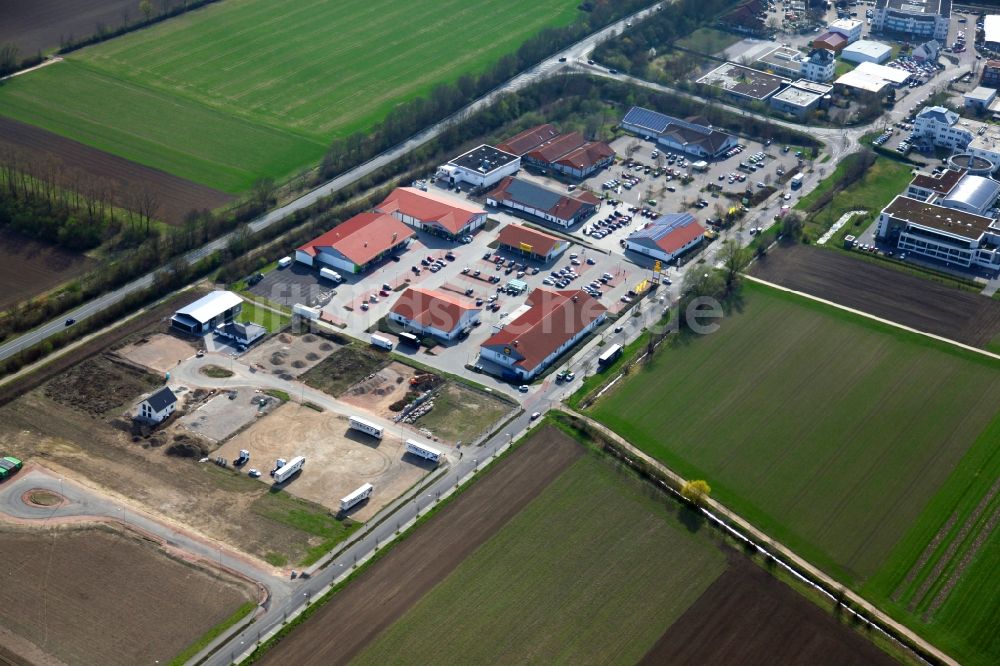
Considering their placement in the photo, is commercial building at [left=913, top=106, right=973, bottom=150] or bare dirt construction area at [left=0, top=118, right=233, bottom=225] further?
commercial building at [left=913, top=106, right=973, bottom=150]

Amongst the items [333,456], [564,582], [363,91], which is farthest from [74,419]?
[363,91]

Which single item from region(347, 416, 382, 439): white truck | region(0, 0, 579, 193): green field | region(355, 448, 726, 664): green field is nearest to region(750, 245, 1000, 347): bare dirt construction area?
region(355, 448, 726, 664): green field

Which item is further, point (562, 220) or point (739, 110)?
point (739, 110)

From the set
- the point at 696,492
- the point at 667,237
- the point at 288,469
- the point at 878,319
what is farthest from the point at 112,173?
the point at 878,319

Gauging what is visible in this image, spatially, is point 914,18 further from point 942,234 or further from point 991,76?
point 942,234

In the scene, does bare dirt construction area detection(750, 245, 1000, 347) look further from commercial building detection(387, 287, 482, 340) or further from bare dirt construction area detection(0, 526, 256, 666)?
bare dirt construction area detection(0, 526, 256, 666)

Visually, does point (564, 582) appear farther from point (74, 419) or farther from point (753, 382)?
point (74, 419)

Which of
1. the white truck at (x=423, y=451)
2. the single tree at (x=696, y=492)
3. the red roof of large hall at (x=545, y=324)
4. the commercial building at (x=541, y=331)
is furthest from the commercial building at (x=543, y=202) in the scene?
the single tree at (x=696, y=492)
